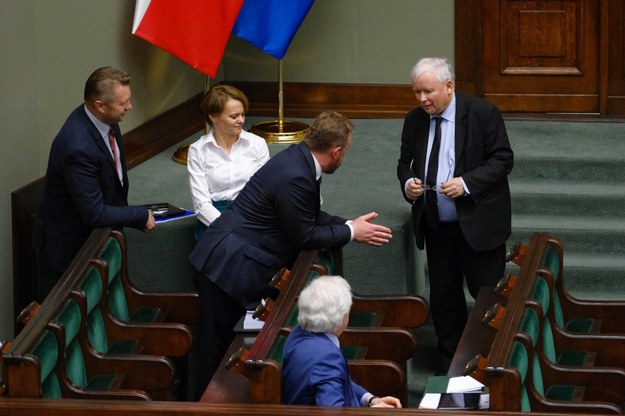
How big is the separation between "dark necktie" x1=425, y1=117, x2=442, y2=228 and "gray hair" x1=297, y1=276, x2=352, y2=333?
5.05 feet

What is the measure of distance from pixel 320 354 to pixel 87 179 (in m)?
1.59

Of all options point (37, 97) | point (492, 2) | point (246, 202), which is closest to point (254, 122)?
point (492, 2)

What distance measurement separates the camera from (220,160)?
5.78m

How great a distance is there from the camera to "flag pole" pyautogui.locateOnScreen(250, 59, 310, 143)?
7.72 m

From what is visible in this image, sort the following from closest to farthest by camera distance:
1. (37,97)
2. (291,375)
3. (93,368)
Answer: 1. (291,375)
2. (93,368)
3. (37,97)

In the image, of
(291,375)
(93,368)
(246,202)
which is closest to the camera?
(291,375)

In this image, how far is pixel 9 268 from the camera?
6.07 metres

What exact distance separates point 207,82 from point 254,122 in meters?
0.81

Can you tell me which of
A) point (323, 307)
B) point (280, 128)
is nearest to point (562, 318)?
point (323, 307)

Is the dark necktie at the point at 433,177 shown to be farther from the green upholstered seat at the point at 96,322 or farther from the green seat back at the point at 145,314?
the green upholstered seat at the point at 96,322

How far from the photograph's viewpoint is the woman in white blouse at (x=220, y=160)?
224 inches

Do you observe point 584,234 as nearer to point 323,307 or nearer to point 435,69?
point 435,69

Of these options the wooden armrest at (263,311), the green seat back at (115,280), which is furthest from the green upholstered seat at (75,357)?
the wooden armrest at (263,311)

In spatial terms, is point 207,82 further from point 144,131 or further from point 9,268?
point 9,268
